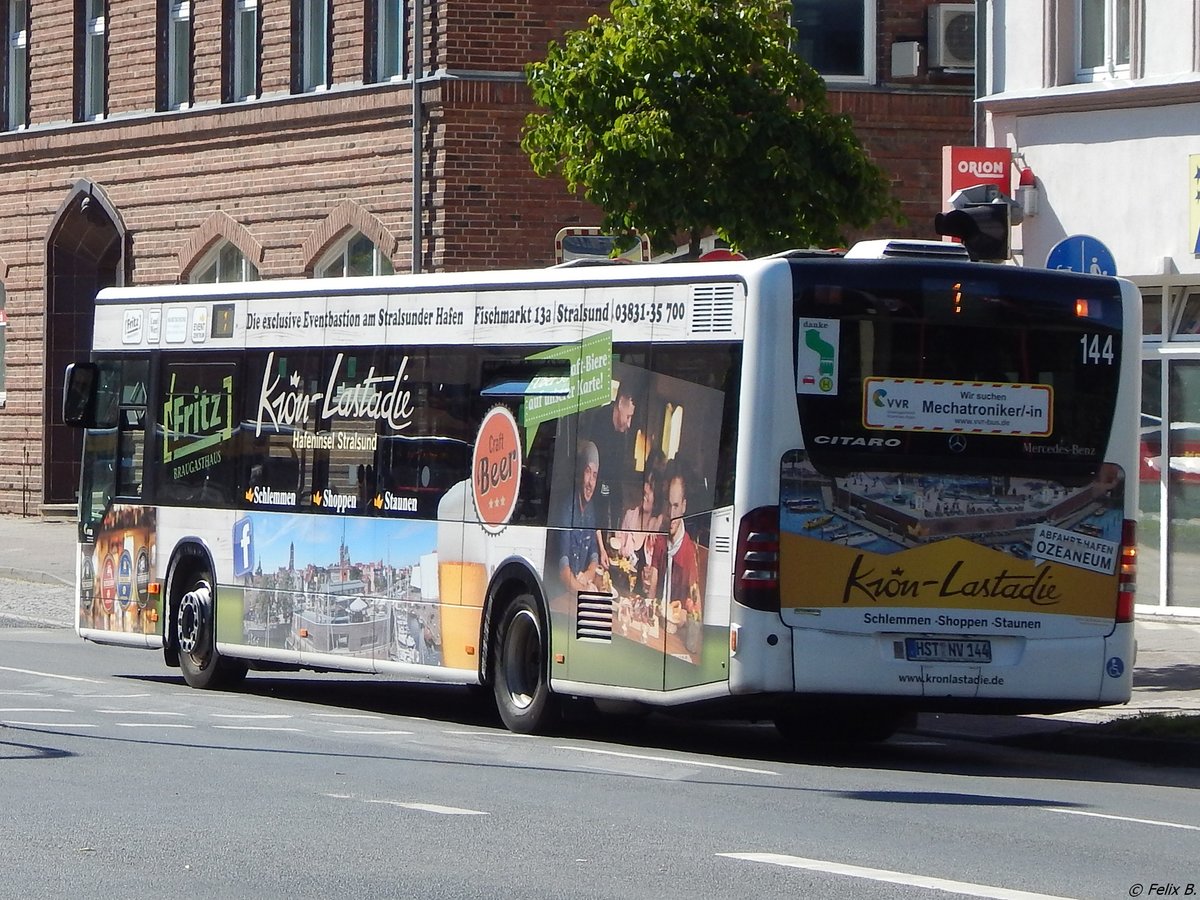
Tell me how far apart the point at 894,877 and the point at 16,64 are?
28.2 meters

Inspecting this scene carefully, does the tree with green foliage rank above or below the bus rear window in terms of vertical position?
above

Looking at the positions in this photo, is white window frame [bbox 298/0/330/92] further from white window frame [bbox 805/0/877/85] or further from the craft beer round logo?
the craft beer round logo

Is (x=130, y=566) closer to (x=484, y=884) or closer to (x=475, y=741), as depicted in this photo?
(x=475, y=741)

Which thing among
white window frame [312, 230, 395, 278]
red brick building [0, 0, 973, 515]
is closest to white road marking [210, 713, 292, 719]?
red brick building [0, 0, 973, 515]

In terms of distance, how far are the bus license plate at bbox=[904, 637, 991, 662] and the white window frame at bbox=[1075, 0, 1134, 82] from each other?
9236 mm

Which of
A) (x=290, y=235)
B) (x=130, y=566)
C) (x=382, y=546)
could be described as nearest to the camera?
(x=382, y=546)

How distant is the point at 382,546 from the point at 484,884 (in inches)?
265

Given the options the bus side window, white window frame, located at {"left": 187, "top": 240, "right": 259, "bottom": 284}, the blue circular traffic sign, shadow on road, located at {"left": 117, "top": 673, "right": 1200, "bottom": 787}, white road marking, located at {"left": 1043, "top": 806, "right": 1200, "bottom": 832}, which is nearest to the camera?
white road marking, located at {"left": 1043, "top": 806, "right": 1200, "bottom": 832}

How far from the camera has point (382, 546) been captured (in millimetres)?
14086

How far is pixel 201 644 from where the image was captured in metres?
15.9

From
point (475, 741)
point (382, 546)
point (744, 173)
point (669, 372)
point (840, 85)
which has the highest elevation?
point (840, 85)

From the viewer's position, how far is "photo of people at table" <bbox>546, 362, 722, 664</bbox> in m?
11.8

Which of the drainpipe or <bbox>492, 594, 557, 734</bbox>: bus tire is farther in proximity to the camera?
the drainpipe

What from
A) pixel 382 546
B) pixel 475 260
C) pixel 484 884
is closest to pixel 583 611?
pixel 382 546
